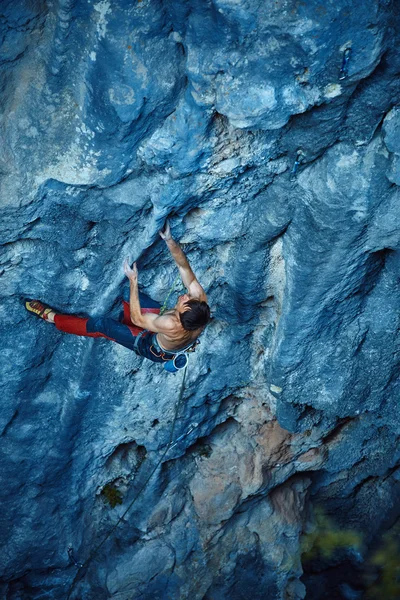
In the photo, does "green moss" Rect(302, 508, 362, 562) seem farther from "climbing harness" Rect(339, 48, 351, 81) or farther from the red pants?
"climbing harness" Rect(339, 48, 351, 81)

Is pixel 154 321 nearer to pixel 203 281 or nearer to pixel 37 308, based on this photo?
pixel 203 281

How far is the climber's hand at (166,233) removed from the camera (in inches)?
154

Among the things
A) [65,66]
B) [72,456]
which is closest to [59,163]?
[65,66]

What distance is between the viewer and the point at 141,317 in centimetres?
406

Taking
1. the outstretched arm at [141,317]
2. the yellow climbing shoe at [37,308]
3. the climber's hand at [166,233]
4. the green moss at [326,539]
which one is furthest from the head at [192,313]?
the green moss at [326,539]

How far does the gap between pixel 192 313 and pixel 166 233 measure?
A: 0.60 metres

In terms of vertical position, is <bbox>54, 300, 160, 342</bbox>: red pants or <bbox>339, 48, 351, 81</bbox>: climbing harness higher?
<bbox>339, 48, 351, 81</bbox>: climbing harness

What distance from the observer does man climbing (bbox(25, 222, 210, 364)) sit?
392 cm

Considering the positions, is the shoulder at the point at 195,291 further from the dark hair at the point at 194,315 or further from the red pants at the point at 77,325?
the red pants at the point at 77,325

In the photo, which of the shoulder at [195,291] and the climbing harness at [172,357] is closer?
the shoulder at [195,291]

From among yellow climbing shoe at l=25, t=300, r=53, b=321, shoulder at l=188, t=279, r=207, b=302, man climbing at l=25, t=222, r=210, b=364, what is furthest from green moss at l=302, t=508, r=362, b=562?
yellow climbing shoe at l=25, t=300, r=53, b=321

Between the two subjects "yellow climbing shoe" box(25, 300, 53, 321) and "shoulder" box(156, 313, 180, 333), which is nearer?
"shoulder" box(156, 313, 180, 333)

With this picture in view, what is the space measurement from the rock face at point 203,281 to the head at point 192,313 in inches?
22.0

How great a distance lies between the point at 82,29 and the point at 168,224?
1342 mm
